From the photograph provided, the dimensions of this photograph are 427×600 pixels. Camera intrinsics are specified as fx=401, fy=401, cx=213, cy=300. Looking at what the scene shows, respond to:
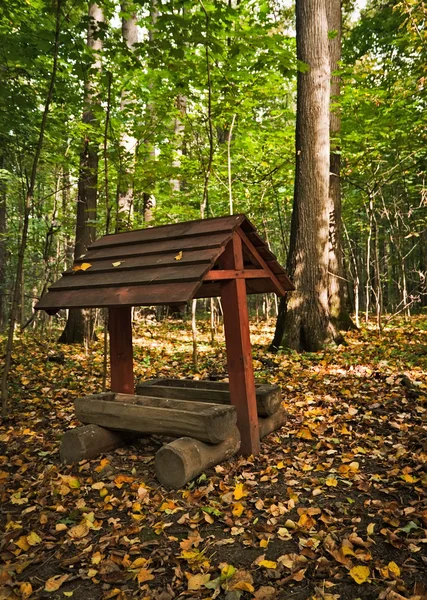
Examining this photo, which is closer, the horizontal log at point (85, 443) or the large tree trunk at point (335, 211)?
the horizontal log at point (85, 443)

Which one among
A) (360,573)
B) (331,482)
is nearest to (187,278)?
(331,482)

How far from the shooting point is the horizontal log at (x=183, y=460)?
3420 millimetres

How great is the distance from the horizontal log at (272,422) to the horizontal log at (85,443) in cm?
162

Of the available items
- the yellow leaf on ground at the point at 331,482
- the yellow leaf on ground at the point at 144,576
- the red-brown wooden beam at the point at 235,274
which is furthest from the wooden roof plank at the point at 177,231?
the yellow leaf on ground at the point at 144,576

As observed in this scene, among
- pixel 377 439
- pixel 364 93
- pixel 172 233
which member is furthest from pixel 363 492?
pixel 364 93

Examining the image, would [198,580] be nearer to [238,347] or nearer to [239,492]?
[239,492]

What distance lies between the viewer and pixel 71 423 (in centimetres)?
529

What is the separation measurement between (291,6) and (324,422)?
65.0 feet

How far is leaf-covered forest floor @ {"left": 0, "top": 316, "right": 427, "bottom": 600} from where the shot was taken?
2.41 meters

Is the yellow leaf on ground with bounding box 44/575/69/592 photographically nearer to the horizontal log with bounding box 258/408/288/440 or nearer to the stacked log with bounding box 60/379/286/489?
the stacked log with bounding box 60/379/286/489

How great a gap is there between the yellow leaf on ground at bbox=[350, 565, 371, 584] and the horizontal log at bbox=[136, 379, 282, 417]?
2115mm

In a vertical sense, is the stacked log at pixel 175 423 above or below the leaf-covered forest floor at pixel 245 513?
above

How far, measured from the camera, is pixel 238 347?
12.9 ft

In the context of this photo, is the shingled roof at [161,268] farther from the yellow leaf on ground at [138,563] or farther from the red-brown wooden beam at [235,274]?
the yellow leaf on ground at [138,563]
